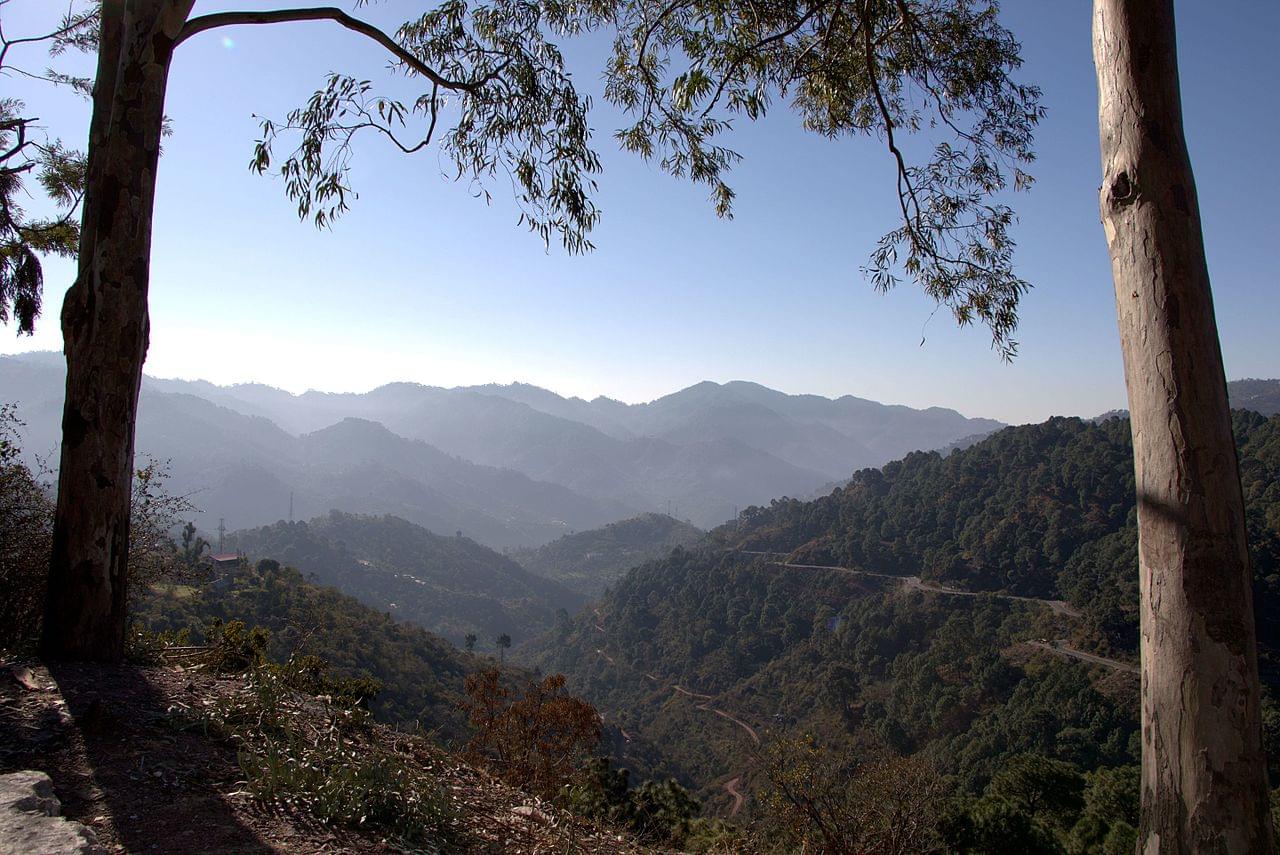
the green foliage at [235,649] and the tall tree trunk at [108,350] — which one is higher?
the tall tree trunk at [108,350]

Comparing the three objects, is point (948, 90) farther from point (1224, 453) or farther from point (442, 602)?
point (442, 602)

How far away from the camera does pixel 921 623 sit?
36.5m

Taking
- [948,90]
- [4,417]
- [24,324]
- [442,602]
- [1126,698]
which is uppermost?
[948,90]

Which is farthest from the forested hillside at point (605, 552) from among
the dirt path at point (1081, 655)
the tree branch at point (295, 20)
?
the tree branch at point (295, 20)

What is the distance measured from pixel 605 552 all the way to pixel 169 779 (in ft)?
341

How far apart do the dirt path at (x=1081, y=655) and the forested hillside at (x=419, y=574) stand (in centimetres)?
4821

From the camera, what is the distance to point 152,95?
321 centimetres

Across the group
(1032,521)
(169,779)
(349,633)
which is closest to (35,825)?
(169,779)

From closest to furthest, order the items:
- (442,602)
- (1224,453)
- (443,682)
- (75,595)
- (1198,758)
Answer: (1198,758), (1224,453), (75,595), (443,682), (442,602)

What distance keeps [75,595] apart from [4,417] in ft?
8.01

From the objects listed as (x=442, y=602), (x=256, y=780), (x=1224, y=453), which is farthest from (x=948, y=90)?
(x=442, y=602)

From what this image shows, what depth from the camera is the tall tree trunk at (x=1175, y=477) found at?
164cm

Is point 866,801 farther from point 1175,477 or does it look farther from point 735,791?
point 735,791

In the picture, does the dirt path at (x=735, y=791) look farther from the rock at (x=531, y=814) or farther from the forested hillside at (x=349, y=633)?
the rock at (x=531, y=814)
